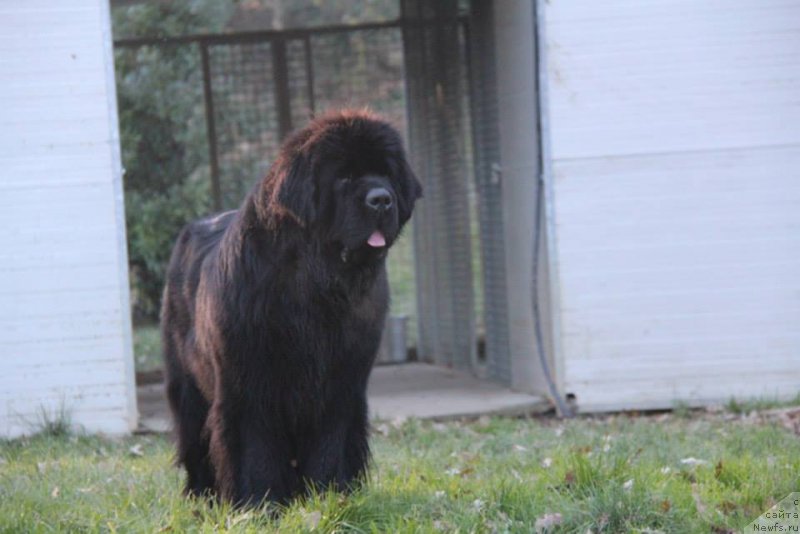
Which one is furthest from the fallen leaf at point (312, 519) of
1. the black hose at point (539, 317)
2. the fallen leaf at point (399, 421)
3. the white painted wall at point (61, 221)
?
the black hose at point (539, 317)

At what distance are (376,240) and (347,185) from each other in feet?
0.79

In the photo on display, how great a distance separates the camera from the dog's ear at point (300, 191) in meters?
5.03

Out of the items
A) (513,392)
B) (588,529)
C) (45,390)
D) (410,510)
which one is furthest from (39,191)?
(588,529)

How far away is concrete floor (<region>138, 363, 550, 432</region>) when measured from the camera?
30.0 ft

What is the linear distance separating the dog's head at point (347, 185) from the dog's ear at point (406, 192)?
2 cm

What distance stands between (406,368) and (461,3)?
3555mm

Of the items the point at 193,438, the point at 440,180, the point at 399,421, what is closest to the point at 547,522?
the point at 193,438

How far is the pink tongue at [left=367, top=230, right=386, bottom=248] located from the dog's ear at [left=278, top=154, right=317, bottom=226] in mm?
233

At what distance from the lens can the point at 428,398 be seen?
10.1 meters

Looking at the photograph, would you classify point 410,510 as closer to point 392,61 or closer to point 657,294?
point 657,294

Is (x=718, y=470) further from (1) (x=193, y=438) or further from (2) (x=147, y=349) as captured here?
(2) (x=147, y=349)

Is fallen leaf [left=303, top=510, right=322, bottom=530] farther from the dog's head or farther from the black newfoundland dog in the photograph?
the dog's head

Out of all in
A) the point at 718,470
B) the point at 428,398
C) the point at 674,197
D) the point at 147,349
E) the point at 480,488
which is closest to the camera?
the point at 480,488

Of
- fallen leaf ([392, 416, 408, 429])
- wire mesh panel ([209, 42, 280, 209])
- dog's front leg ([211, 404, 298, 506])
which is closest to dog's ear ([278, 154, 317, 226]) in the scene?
dog's front leg ([211, 404, 298, 506])
